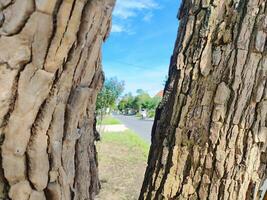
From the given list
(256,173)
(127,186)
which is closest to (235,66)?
(256,173)

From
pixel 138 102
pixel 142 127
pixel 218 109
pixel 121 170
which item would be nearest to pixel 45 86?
pixel 218 109

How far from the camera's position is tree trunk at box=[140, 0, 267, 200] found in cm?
177

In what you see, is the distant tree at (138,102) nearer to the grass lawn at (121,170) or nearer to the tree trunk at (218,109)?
the grass lawn at (121,170)

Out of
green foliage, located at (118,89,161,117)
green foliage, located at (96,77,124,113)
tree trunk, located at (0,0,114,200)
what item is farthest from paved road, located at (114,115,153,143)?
green foliage, located at (118,89,161,117)

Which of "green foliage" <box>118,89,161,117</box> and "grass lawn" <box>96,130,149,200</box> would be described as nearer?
"grass lawn" <box>96,130,149,200</box>

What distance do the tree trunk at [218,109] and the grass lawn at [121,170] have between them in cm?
490

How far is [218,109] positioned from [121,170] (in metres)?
7.59

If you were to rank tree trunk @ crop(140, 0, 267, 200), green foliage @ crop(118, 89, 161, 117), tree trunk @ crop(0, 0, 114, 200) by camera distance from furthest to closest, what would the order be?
green foliage @ crop(118, 89, 161, 117)
tree trunk @ crop(140, 0, 267, 200)
tree trunk @ crop(0, 0, 114, 200)

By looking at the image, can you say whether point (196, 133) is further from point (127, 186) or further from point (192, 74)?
point (127, 186)

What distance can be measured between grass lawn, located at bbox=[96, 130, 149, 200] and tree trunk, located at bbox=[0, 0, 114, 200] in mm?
5828

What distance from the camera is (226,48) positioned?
5.89ft

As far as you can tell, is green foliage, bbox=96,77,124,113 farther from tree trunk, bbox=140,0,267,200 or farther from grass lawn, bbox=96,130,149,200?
tree trunk, bbox=140,0,267,200

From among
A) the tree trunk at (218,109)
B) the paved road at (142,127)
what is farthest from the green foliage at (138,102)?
the tree trunk at (218,109)

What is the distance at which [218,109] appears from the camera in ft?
5.82
